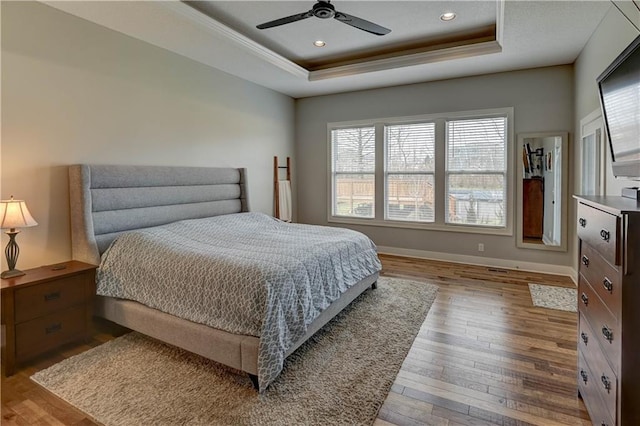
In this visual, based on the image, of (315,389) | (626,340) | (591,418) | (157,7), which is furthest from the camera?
(157,7)

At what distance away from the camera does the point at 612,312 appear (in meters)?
1.49

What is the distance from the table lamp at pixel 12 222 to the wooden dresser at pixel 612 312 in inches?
143

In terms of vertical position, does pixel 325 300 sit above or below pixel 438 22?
below

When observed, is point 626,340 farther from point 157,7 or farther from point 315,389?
point 157,7

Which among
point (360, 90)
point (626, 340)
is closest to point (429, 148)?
point (360, 90)

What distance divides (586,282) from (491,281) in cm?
264

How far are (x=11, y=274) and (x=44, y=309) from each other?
38 centimetres

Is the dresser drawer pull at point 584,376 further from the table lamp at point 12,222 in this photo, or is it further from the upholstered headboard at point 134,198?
the table lamp at point 12,222

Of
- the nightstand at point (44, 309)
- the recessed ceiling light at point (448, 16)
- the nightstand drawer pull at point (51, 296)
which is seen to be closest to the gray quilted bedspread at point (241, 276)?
the nightstand at point (44, 309)

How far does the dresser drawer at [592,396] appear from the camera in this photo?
161cm

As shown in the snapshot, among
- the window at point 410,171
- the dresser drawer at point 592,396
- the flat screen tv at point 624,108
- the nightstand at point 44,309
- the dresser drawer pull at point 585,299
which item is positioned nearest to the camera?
the dresser drawer at point 592,396

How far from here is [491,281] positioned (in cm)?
447

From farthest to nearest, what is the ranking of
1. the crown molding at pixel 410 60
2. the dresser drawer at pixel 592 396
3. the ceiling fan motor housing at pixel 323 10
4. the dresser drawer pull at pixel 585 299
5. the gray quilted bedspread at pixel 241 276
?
1. the crown molding at pixel 410 60
2. the ceiling fan motor housing at pixel 323 10
3. the gray quilted bedspread at pixel 241 276
4. the dresser drawer pull at pixel 585 299
5. the dresser drawer at pixel 592 396

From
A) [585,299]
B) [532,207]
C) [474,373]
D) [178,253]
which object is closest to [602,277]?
[585,299]
